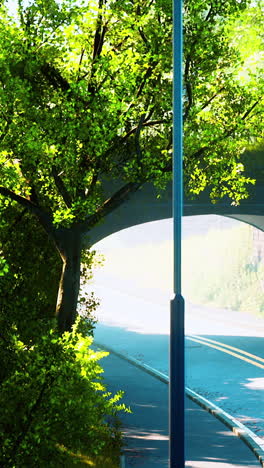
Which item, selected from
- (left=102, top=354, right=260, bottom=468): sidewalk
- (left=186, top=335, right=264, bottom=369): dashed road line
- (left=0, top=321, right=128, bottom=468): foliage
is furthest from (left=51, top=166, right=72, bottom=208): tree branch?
(left=186, top=335, right=264, bottom=369): dashed road line

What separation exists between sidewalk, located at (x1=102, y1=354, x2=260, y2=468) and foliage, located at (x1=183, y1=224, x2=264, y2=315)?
35267 millimetres

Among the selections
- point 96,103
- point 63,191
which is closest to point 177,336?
point 96,103

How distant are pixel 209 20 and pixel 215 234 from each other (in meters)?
64.4

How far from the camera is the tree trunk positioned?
16.5 m

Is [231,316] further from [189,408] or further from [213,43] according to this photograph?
[213,43]

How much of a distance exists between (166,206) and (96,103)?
45.0ft

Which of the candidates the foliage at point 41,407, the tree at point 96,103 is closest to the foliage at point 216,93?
the tree at point 96,103

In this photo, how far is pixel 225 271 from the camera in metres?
71.4

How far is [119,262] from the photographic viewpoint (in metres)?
96.2

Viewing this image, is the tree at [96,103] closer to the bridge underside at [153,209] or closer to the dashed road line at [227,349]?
the bridge underside at [153,209]

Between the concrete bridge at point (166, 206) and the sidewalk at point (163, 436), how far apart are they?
26.4 ft

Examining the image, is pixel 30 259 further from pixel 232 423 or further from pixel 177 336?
pixel 177 336

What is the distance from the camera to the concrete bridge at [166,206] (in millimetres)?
27547

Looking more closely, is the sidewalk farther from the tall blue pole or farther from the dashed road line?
the dashed road line
